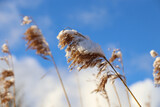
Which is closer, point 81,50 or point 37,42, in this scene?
point 81,50

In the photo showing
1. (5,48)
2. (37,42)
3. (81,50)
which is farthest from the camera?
(5,48)

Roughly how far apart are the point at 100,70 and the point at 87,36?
0.41 metres

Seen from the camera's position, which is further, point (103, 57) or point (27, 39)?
point (27, 39)

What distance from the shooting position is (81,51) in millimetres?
1667

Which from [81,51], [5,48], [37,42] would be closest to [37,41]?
[37,42]

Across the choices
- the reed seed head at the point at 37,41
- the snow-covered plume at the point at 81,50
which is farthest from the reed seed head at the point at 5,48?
the snow-covered plume at the point at 81,50

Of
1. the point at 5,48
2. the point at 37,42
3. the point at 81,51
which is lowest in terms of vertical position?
the point at 81,51

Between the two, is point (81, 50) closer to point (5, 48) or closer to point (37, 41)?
point (37, 41)

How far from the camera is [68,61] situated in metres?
1.79

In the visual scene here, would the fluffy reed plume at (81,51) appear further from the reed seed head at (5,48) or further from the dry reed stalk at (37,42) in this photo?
the reed seed head at (5,48)

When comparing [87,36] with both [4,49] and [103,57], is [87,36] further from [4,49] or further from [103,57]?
[4,49]

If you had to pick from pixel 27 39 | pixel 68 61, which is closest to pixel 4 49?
pixel 27 39

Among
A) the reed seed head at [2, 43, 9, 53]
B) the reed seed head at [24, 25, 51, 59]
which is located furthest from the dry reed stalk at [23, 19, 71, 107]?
the reed seed head at [2, 43, 9, 53]

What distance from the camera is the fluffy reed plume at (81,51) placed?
168cm
